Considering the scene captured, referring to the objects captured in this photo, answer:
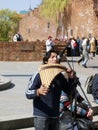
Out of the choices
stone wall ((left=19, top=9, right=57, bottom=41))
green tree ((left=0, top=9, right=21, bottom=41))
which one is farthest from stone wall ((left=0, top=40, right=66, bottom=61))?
green tree ((left=0, top=9, right=21, bottom=41))

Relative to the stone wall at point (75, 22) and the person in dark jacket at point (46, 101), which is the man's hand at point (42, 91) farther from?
the stone wall at point (75, 22)

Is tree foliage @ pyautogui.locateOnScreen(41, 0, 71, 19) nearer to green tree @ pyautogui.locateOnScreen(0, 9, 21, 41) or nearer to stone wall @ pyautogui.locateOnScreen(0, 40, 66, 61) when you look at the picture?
green tree @ pyautogui.locateOnScreen(0, 9, 21, 41)

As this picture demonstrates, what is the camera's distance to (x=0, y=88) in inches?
550

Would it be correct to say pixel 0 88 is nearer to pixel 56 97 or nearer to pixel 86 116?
pixel 86 116

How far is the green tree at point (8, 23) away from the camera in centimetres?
8831

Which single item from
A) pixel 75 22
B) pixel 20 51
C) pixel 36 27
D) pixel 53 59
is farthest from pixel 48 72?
pixel 36 27

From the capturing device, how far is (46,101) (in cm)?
609

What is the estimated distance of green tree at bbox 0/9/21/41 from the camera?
8831 centimetres

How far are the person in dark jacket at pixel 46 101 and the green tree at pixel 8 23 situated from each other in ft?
250

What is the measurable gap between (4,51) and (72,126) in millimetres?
22938

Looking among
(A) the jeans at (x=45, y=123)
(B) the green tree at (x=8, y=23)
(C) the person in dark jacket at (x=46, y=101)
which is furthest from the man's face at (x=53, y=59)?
(B) the green tree at (x=8, y=23)

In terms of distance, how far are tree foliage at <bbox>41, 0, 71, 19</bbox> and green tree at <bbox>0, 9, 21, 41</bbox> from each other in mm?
22474

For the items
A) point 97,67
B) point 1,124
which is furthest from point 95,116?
point 97,67

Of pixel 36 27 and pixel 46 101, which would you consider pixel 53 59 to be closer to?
pixel 46 101
